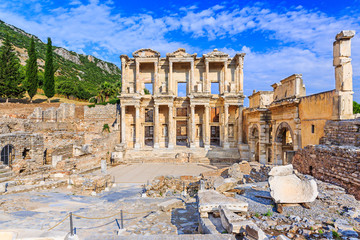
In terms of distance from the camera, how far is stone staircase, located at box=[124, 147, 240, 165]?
22.7 meters

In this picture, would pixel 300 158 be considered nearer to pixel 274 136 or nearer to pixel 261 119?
pixel 274 136

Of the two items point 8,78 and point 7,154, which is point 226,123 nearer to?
point 7,154

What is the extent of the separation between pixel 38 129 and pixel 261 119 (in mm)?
24474

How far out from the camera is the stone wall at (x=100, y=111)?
32.2 m

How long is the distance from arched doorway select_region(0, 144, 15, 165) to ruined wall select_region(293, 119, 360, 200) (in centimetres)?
1810

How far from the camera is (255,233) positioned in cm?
400

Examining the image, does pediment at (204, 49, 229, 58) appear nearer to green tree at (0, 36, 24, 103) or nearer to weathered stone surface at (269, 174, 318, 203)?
weathered stone surface at (269, 174, 318, 203)

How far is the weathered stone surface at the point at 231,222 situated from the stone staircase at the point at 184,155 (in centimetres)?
1756

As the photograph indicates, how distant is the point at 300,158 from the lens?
1095 centimetres

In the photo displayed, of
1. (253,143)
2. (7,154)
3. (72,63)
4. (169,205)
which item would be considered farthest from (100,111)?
(72,63)

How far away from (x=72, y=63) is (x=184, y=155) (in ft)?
257

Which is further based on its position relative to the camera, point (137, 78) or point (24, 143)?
point (137, 78)

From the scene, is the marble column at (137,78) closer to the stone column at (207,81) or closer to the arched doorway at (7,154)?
the stone column at (207,81)

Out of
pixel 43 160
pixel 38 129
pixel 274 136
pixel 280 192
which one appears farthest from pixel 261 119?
pixel 38 129
